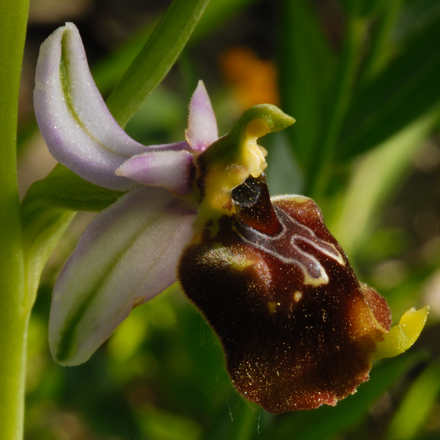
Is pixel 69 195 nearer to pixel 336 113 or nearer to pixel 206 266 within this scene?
pixel 206 266

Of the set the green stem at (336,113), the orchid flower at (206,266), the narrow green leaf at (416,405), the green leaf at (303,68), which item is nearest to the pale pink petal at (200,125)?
Result: the orchid flower at (206,266)

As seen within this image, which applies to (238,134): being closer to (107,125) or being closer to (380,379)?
(107,125)

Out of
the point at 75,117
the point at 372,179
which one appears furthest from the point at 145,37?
the point at 75,117

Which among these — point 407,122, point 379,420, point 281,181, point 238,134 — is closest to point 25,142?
point 281,181

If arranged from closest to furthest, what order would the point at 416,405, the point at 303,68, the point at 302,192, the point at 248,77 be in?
1. the point at 302,192
2. the point at 303,68
3. the point at 416,405
4. the point at 248,77

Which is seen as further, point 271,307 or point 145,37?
point 145,37

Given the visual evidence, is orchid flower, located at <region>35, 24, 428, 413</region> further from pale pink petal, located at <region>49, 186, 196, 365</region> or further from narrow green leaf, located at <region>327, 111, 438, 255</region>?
narrow green leaf, located at <region>327, 111, 438, 255</region>

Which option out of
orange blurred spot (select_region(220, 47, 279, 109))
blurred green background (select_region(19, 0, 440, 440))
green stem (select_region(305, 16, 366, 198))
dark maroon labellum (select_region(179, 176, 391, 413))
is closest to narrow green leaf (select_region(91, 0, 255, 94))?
blurred green background (select_region(19, 0, 440, 440))
